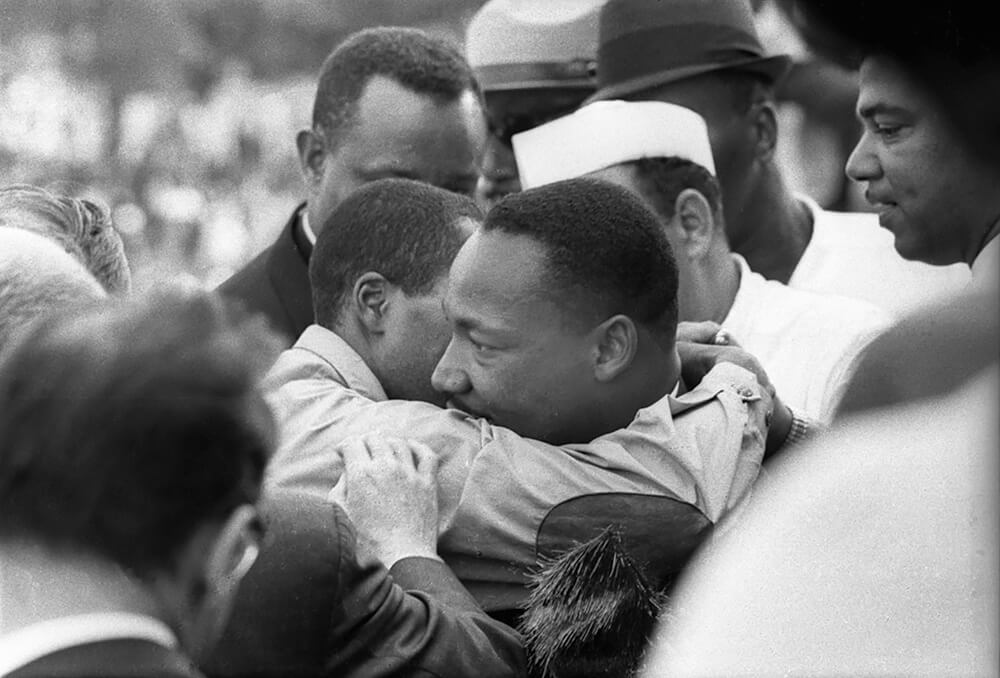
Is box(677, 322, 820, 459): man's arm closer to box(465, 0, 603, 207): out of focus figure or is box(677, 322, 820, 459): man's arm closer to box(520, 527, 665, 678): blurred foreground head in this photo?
box(520, 527, 665, 678): blurred foreground head

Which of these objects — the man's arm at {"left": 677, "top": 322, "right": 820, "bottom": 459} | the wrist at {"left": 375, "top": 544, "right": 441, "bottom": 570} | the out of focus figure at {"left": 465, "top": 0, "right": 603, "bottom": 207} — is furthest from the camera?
the out of focus figure at {"left": 465, "top": 0, "right": 603, "bottom": 207}

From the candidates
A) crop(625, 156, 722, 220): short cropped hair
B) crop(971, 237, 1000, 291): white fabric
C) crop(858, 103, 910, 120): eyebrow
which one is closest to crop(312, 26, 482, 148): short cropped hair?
crop(625, 156, 722, 220): short cropped hair

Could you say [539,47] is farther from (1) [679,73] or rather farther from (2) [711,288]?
(2) [711,288]

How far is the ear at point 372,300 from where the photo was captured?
2.66 metres

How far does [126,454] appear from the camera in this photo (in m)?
1.30

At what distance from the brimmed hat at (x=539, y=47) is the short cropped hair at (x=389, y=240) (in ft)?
6.04

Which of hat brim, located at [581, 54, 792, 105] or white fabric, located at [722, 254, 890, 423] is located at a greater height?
hat brim, located at [581, 54, 792, 105]

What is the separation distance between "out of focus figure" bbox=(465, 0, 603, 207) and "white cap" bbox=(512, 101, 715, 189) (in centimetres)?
104

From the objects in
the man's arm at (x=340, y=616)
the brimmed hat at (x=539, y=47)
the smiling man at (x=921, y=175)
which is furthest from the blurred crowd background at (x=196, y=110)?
the man's arm at (x=340, y=616)

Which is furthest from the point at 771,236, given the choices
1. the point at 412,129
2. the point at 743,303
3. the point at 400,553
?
the point at 400,553

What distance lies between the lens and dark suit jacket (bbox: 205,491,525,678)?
1.75m

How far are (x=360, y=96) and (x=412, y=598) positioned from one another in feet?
6.93

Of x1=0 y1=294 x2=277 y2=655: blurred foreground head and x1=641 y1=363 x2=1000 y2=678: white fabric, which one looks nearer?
x1=641 y1=363 x2=1000 y2=678: white fabric

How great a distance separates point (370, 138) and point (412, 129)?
0.43 feet
